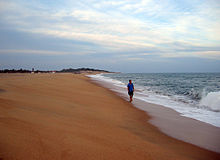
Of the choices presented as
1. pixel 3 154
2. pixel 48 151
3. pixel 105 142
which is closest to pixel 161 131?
pixel 105 142

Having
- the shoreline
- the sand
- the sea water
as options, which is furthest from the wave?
the sand

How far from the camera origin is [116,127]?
5184mm

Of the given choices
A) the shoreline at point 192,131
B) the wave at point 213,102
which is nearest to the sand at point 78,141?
the shoreline at point 192,131

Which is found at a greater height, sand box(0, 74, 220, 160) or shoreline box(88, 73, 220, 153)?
sand box(0, 74, 220, 160)

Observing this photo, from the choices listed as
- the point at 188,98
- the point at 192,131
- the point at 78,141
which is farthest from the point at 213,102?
the point at 78,141

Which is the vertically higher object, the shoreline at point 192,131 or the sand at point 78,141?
the sand at point 78,141

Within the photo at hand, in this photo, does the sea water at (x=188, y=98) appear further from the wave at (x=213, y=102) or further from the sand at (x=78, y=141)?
the sand at (x=78, y=141)

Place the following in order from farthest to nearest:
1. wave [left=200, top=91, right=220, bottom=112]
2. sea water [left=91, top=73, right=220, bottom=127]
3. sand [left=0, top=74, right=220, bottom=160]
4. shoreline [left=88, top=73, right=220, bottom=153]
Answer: wave [left=200, top=91, right=220, bottom=112], sea water [left=91, top=73, right=220, bottom=127], shoreline [left=88, top=73, right=220, bottom=153], sand [left=0, top=74, right=220, bottom=160]

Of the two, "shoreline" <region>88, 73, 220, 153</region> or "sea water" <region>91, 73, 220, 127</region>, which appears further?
"sea water" <region>91, 73, 220, 127</region>

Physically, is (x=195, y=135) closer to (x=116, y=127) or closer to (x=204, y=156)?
(x=204, y=156)

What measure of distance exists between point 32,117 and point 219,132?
5909 millimetres

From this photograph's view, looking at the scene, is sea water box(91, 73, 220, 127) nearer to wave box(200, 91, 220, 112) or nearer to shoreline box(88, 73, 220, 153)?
→ wave box(200, 91, 220, 112)

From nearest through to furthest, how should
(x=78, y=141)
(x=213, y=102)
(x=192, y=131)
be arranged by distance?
1. (x=78, y=141)
2. (x=192, y=131)
3. (x=213, y=102)

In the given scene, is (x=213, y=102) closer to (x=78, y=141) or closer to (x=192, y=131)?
(x=192, y=131)
